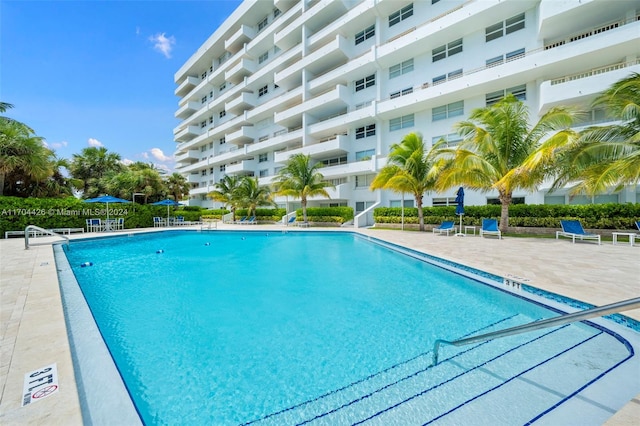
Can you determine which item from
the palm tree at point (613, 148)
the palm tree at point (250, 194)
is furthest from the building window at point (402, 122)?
the palm tree at point (250, 194)

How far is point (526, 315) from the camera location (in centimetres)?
468

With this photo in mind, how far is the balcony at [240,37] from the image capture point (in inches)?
1374

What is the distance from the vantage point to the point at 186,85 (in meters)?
48.0

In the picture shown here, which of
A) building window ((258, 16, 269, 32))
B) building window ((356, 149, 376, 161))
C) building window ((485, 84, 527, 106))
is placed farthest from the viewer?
building window ((258, 16, 269, 32))

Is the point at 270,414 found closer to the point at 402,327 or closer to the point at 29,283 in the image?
the point at 402,327

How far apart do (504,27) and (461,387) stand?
2473 centimetres

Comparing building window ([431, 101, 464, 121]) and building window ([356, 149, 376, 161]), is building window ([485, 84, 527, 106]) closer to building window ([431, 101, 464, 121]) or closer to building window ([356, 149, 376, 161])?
building window ([431, 101, 464, 121])

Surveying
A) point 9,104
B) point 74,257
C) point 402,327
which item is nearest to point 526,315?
point 402,327

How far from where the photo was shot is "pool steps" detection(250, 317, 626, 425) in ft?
8.16

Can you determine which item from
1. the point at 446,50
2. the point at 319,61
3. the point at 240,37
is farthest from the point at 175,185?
the point at 446,50

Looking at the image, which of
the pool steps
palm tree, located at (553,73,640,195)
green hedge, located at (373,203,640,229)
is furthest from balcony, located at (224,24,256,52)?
the pool steps

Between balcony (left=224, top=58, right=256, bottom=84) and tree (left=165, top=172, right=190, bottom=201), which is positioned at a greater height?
balcony (left=224, top=58, right=256, bottom=84)

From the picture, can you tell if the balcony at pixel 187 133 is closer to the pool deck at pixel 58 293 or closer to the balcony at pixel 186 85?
the balcony at pixel 186 85

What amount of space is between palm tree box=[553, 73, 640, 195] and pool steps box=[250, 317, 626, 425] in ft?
30.3
